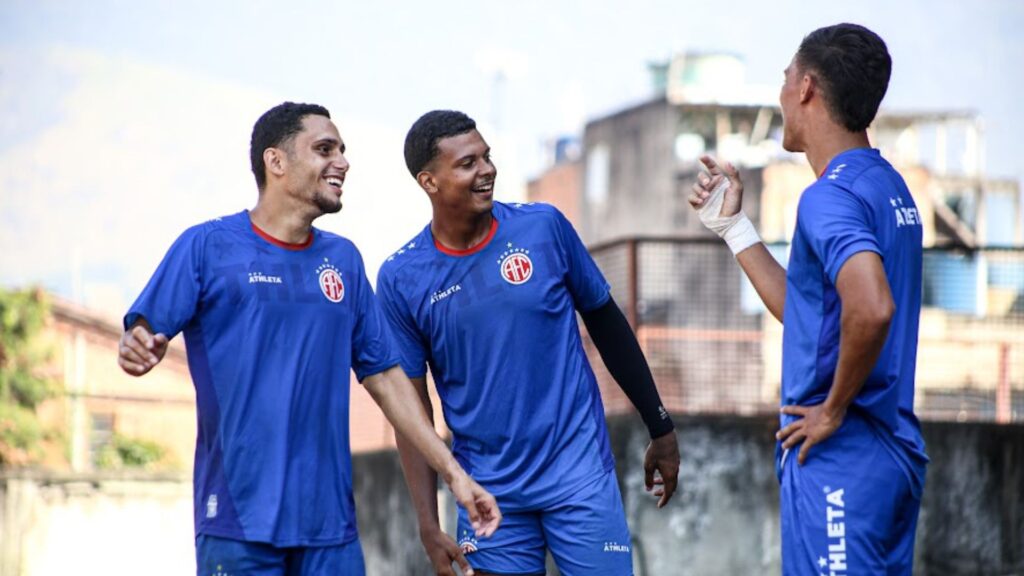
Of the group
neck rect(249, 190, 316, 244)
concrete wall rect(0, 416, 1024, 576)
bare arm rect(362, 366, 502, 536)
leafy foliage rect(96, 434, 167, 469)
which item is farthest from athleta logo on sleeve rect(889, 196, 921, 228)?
leafy foliage rect(96, 434, 167, 469)

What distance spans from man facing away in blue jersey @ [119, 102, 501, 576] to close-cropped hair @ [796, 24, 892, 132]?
1971 mm

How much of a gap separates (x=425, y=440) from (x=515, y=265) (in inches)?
36.5

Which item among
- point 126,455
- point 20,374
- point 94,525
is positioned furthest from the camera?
point 126,455

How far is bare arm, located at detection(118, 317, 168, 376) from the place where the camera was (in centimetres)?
579

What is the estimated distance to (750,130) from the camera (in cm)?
5372

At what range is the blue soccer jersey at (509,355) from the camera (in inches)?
271

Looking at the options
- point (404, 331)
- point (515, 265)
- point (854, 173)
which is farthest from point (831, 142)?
point (404, 331)

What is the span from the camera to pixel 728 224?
20.5ft

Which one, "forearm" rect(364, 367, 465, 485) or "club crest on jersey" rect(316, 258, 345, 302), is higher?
"club crest on jersey" rect(316, 258, 345, 302)

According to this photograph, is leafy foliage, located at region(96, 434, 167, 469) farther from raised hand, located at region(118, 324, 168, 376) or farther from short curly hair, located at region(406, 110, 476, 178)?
raised hand, located at region(118, 324, 168, 376)

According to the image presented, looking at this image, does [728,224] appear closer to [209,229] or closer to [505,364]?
[505,364]

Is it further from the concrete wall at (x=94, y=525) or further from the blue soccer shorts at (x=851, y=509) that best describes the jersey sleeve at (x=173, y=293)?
the concrete wall at (x=94, y=525)

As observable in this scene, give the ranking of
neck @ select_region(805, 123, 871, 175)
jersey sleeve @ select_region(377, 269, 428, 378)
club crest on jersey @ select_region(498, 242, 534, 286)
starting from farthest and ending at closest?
jersey sleeve @ select_region(377, 269, 428, 378) < club crest on jersey @ select_region(498, 242, 534, 286) < neck @ select_region(805, 123, 871, 175)

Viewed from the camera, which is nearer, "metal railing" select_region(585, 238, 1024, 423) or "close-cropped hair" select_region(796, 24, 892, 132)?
"close-cropped hair" select_region(796, 24, 892, 132)
